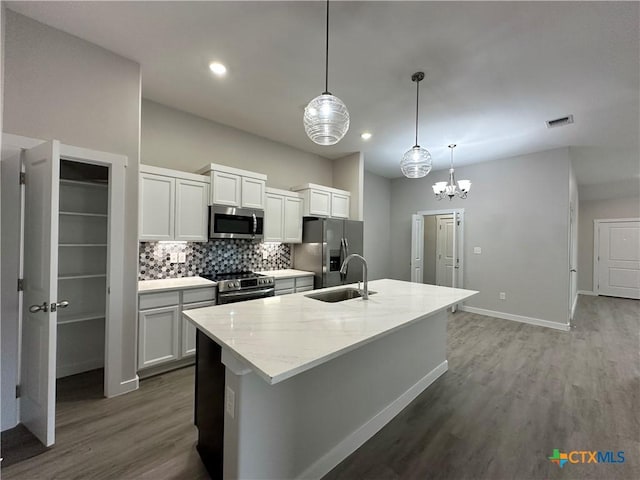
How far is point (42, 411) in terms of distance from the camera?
1791mm

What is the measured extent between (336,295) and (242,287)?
1.28 meters

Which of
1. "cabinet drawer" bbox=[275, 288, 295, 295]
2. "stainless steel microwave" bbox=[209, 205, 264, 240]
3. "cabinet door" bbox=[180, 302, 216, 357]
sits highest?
"stainless steel microwave" bbox=[209, 205, 264, 240]

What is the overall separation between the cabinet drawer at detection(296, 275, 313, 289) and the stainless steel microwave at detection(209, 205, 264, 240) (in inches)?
33.9

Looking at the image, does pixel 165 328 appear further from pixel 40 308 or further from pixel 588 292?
pixel 588 292

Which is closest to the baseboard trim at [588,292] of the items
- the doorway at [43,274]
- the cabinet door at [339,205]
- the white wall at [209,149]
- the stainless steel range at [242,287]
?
the cabinet door at [339,205]

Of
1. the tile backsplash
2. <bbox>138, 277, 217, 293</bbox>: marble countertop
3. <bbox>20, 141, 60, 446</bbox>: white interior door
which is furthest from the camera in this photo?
the tile backsplash

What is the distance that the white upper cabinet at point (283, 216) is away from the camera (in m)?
3.99

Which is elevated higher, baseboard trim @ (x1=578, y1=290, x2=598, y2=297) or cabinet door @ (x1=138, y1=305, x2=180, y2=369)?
cabinet door @ (x1=138, y1=305, x2=180, y2=369)

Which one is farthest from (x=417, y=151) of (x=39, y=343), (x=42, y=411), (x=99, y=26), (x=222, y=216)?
(x=42, y=411)

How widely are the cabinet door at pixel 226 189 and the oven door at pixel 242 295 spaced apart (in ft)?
3.70

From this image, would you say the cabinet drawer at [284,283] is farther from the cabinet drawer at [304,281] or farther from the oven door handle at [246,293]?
the oven door handle at [246,293]

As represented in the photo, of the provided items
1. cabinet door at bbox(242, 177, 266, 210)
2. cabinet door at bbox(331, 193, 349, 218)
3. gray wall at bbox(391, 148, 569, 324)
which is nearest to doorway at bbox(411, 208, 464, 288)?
gray wall at bbox(391, 148, 569, 324)

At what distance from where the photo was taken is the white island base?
4.10 feet

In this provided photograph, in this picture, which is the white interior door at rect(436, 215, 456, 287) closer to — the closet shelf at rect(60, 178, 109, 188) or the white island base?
the white island base
